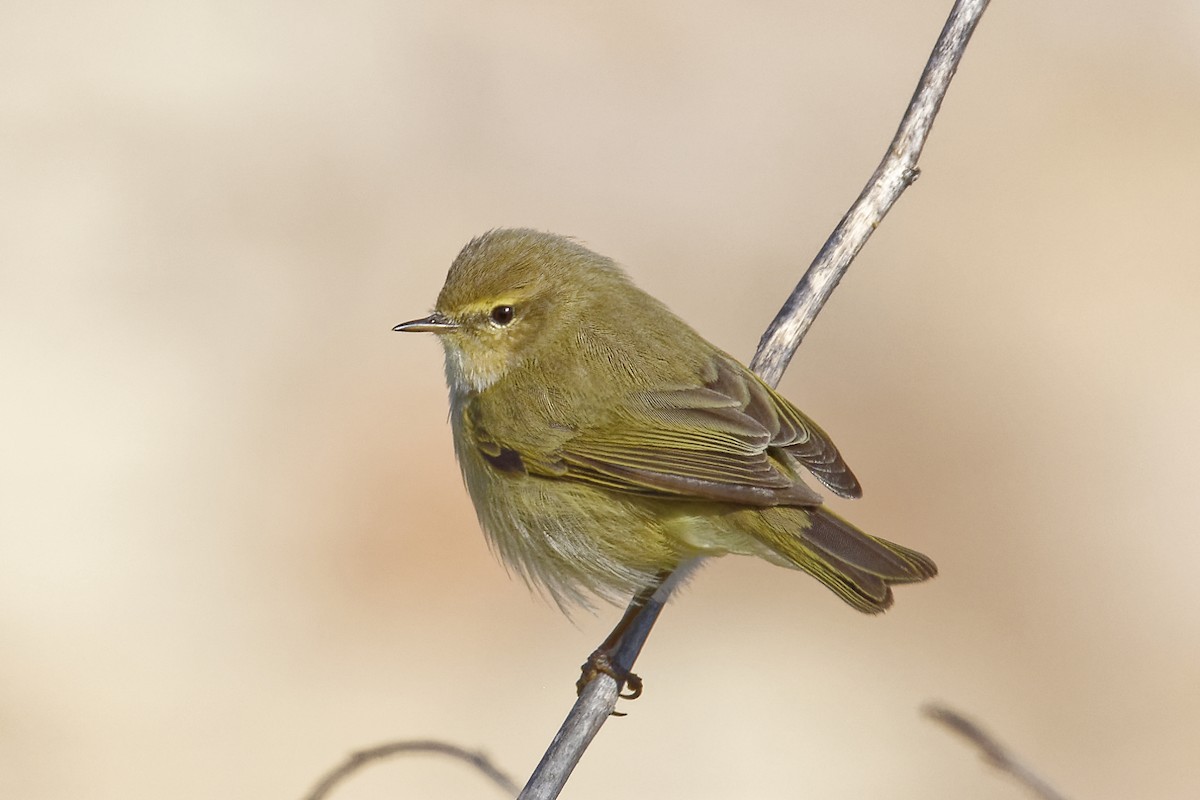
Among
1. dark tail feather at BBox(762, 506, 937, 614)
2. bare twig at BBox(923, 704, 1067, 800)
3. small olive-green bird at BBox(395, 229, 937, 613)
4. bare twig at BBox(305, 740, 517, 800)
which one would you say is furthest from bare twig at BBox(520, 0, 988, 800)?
bare twig at BBox(923, 704, 1067, 800)

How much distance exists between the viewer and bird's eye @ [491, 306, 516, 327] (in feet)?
16.2

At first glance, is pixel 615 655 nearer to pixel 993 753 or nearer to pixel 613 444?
pixel 613 444

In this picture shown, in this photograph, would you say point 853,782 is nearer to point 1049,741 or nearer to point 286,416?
point 1049,741

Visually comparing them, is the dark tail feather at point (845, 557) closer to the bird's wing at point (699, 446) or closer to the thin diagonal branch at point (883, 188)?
the bird's wing at point (699, 446)

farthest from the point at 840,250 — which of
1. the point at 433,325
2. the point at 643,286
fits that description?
the point at 643,286

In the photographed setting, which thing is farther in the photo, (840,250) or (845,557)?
(840,250)

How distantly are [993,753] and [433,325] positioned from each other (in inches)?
102

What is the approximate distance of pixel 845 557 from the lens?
167 inches

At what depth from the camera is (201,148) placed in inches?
393

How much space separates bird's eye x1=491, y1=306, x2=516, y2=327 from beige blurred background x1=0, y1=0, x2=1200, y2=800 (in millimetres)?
2843

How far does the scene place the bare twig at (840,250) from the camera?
4.20 m

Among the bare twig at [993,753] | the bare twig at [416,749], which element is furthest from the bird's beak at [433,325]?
the bare twig at [993,753]

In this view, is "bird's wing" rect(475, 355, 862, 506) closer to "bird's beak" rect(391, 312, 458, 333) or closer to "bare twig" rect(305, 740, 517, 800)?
"bird's beak" rect(391, 312, 458, 333)

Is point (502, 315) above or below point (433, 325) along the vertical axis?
above
